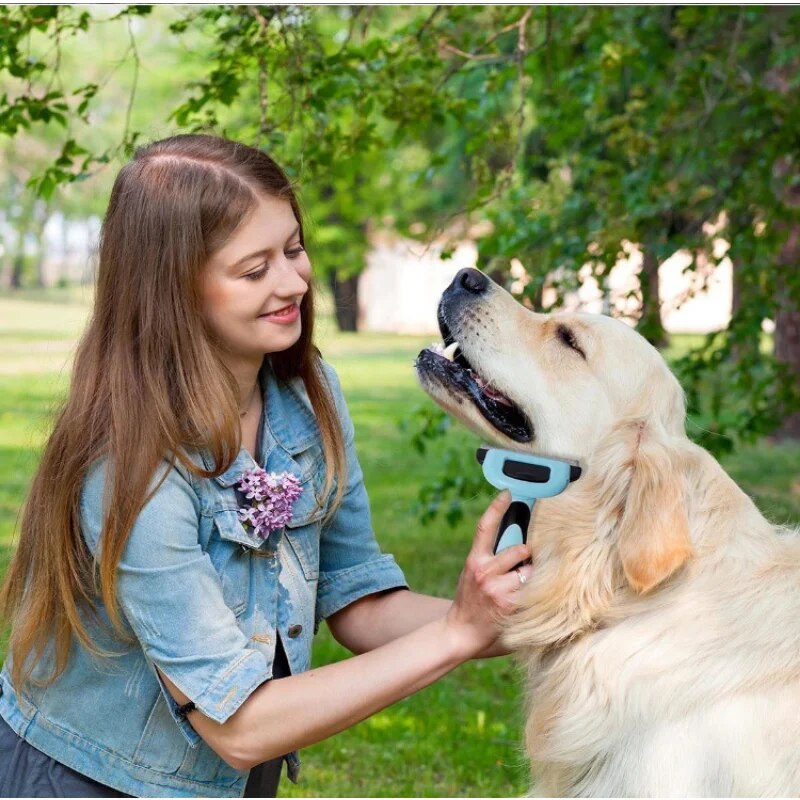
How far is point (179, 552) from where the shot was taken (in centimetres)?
240

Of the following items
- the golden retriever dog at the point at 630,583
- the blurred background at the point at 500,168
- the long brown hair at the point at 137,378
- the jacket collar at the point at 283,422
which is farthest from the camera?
the blurred background at the point at 500,168

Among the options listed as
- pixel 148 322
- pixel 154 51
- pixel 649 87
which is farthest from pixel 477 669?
pixel 154 51

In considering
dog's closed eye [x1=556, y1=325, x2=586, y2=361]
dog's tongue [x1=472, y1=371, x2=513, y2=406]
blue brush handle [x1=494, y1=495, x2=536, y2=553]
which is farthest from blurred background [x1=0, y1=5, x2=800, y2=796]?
blue brush handle [x1=494, y1=495, x2=536, y2=553]

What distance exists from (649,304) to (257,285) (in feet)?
10.7

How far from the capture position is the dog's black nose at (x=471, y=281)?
293 cm

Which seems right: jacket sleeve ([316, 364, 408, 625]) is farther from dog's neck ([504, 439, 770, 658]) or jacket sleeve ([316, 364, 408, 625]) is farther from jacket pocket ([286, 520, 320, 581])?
dog's neck ([504, 439, 770, 658])

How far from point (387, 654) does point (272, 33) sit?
8.80 ft

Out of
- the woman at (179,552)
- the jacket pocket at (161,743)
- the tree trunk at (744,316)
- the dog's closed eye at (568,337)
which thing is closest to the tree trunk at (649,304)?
the tree trunk at (744,316)

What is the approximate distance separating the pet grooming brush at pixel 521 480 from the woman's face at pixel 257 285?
0.57 metres

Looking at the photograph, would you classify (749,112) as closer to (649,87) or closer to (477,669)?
(649,87)

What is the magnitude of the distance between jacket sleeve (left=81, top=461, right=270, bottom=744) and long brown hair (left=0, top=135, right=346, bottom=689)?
0.22 feet

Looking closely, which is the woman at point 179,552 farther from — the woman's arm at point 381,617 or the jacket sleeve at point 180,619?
the woman's arm at point 381,617

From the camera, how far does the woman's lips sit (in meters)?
2.59

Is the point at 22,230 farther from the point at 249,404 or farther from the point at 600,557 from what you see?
the point at 600,557
